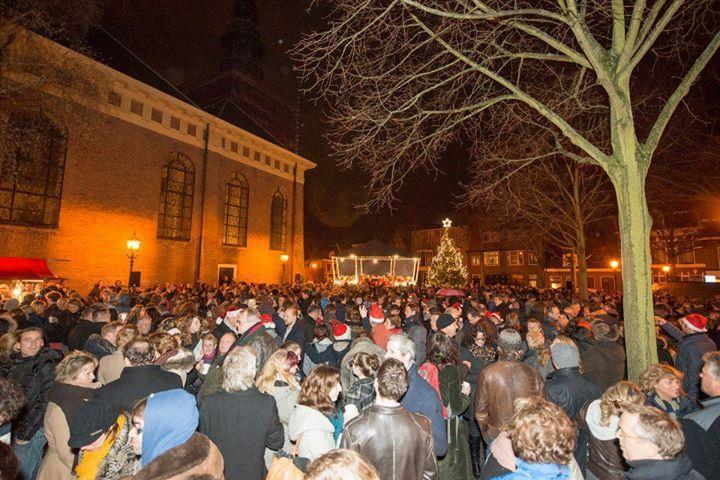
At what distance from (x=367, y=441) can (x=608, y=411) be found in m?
1.83

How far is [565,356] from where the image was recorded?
366 cm

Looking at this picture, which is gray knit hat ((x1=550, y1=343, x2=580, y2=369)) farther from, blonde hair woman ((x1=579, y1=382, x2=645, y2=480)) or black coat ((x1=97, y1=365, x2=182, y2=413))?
black coat ((x1=97, y1=365, x2=182, y2=413))

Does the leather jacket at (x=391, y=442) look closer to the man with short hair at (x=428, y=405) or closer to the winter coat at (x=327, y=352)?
the man with short hair at (x=428, y=405)

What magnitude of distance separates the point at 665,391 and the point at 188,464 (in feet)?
12.9

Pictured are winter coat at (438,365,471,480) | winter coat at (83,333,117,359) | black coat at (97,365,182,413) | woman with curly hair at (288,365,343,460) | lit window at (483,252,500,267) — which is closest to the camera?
woman with curly hair at (288,365,343,460)

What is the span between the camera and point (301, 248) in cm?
3562

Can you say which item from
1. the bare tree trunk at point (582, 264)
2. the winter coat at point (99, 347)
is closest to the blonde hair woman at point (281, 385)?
the winter coat at point (99, 347)

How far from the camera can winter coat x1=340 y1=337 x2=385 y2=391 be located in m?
4.14

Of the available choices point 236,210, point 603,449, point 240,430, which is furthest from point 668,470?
point 236,210

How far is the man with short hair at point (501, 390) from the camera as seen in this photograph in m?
3.50

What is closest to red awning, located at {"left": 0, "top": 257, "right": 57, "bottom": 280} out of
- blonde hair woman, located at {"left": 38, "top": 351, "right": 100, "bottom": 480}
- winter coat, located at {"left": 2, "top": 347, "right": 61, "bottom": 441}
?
winter coat, located at {"left": 2, "top": 347, "right": 61, "bottom": 441}

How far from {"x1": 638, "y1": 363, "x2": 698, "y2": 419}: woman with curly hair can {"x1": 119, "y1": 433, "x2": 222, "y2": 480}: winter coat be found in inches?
143

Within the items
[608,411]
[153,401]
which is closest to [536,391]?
[608,411]

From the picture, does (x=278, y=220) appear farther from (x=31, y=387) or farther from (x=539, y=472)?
(x=539, y=472)
